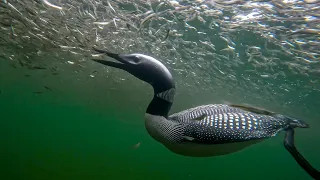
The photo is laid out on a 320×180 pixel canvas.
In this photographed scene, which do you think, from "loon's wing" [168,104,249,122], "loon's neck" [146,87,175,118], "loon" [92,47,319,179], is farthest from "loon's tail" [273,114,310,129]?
"loon's neck" [146,87,175,118]

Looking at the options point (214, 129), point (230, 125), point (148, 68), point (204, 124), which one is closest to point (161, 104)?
point (148, 68)

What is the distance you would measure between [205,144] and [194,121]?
1.09ft

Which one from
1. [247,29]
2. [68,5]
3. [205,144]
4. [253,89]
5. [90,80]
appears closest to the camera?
[205,144]

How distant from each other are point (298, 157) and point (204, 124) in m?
1.06

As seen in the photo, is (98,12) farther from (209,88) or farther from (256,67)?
(209,88)

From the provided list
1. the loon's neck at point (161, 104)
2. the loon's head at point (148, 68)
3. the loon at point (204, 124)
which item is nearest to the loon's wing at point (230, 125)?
the loon at point (204, 124)

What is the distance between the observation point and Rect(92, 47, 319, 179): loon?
262 cm

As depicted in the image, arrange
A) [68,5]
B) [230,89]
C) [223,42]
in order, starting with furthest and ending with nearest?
1. [230,89]
2. [223,42]
3. [68,5]

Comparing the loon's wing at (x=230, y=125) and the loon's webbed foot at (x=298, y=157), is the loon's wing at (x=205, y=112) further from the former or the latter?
the loon's webbed foot at (x=298, y=157)

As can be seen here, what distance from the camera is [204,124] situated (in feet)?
9.02

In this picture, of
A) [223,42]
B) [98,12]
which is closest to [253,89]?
[223,42]

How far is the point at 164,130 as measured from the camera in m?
2.88

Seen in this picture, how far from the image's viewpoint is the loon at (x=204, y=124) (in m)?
2.62

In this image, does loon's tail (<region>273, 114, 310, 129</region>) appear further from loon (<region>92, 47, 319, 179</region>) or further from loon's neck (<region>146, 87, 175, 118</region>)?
loon's neck (<region>146, 87, 175, 118</region>)
